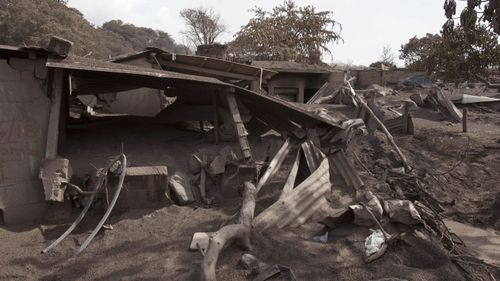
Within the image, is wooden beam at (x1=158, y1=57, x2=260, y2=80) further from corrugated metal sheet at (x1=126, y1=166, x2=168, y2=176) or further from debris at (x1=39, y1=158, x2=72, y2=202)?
debris at (x1=39, y1=158, x2=72, y2=202)

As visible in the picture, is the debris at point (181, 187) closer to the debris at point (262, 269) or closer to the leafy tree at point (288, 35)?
the debris at point (262, 269)

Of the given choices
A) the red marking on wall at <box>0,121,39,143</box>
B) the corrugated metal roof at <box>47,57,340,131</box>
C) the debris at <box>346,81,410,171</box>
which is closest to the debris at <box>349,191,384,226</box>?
the corrugated metal roof at <box>47,57,340,131</box>

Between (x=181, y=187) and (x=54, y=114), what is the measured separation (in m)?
2.01

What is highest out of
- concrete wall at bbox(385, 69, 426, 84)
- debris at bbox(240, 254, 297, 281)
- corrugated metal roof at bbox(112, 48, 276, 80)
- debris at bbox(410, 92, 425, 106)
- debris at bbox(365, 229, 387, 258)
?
concrete wall at bbox(385, 69, 426, 84)

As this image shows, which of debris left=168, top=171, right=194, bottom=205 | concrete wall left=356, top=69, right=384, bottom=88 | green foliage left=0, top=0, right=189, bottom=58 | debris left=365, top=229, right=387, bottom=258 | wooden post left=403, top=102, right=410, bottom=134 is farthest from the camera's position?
concrete wall left=356, top=69, right=384, bottom=88

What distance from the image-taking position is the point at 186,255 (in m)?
4.93

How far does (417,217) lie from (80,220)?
4316mm

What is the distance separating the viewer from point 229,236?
15.5 feet

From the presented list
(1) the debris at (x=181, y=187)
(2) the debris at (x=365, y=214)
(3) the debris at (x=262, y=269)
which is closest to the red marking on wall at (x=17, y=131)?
(1) the debris at (x=181, y=187)

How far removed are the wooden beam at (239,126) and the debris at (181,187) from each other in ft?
3.36

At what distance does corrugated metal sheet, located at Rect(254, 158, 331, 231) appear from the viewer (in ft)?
18.2

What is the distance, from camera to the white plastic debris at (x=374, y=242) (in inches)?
195

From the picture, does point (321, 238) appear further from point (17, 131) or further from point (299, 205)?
point (17, 131)

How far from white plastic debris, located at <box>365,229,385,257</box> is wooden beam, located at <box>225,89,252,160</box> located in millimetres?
2493
